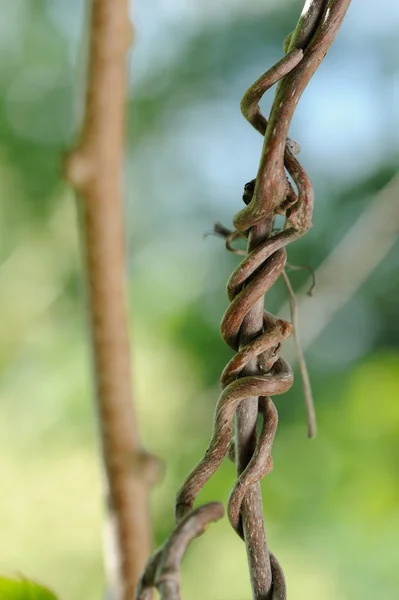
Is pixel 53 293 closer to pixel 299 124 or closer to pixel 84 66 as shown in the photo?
pixel 299 124

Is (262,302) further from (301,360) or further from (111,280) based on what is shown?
(111,280)

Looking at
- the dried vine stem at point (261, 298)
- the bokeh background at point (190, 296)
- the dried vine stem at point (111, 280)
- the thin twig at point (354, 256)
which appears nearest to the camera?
the dried vine stem at point (261, 298)

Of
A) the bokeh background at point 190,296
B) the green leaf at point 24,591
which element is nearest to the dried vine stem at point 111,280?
the green leaf at point 24,591

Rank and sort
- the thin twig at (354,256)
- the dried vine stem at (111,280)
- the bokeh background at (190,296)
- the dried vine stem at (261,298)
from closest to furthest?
the dried vine stem at (261,298)
the dried vine stem at (111,280)
the thin twig at (354,256)
the bokeh background at (190,296)

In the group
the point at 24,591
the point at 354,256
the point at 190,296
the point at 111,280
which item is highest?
the point at 190,296

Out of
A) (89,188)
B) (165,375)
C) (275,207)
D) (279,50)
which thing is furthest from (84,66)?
(279,50)

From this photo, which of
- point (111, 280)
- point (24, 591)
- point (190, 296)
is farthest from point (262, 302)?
point (190, 296)

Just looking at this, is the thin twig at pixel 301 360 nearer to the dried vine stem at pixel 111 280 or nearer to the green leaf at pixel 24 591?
the green leaf at pixel 24 591

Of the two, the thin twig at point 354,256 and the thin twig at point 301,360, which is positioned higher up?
the thin twig at point 354,256
